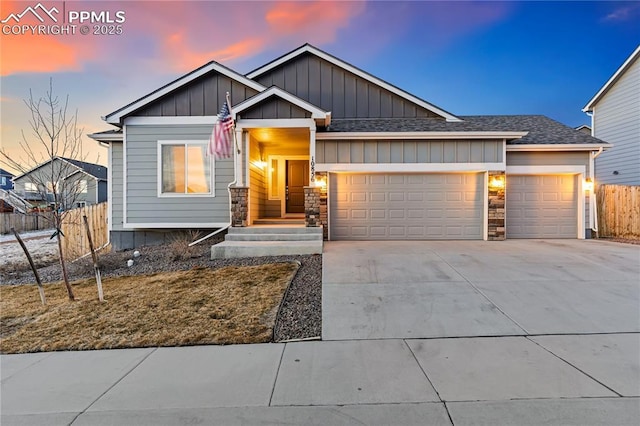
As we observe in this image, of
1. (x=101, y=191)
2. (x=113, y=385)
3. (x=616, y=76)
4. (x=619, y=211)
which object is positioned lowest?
(x=113, y=385)

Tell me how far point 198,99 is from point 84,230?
5.85m

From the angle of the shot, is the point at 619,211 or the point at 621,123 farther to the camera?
the point at 621,123

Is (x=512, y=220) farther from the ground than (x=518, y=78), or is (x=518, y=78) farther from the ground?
(x=518, y=78)

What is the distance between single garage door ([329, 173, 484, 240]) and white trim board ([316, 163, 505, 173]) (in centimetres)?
19

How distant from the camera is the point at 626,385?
2.78 metres

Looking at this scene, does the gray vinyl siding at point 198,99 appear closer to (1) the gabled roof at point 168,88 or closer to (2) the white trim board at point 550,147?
(1) the gabled roof at point 168,88

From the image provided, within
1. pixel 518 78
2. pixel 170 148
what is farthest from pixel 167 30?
pixel 518 78

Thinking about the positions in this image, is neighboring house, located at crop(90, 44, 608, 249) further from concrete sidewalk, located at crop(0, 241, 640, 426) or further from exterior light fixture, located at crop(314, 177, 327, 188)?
concrete sidewalk, located at crop(0, 241, 640, 426)

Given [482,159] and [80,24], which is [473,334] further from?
[80,24]

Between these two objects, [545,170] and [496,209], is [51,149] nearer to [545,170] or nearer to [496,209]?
[496,209]

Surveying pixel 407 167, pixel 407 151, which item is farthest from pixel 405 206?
pixel 407 151

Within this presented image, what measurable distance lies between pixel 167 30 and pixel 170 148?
3963mm

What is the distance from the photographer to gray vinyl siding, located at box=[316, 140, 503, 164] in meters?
9.95

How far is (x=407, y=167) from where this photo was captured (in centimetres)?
999
